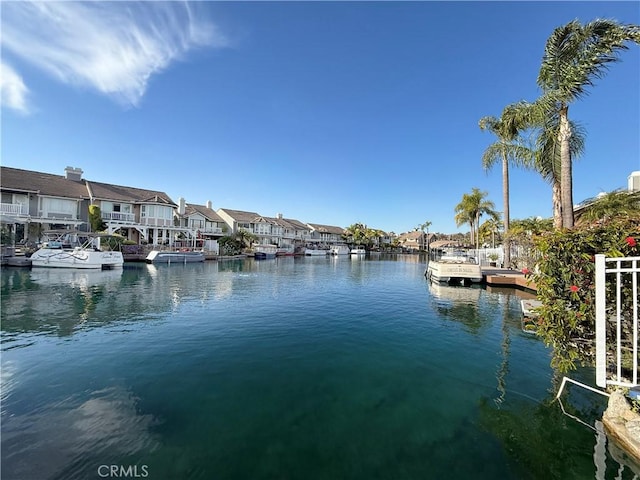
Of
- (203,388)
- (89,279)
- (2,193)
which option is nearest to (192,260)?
(89,279)

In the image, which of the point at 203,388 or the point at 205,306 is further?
the point at 205,306

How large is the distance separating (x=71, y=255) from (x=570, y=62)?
3626 centimetres

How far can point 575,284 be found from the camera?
14.3 ft

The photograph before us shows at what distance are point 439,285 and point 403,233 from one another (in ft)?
354

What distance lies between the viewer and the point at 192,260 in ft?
121

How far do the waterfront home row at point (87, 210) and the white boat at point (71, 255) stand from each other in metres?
4.43

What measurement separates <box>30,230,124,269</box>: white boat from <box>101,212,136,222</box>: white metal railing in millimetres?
9077

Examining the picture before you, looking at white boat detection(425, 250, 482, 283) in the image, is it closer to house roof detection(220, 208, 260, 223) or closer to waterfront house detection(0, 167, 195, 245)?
waterfront house detection(0, 167, 195, 245)

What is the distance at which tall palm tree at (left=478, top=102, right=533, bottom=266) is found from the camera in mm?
18203

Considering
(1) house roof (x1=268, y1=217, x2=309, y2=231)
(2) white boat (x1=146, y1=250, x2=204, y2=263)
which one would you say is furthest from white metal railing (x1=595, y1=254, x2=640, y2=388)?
(1) house roof (x1=268, y1=217, x2=309, y2=231)

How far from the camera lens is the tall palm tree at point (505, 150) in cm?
1820

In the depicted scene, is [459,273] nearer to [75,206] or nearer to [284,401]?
[284,401]

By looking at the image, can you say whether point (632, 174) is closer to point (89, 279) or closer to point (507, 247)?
point (507, 247)

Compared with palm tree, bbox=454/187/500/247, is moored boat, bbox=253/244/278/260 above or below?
below
